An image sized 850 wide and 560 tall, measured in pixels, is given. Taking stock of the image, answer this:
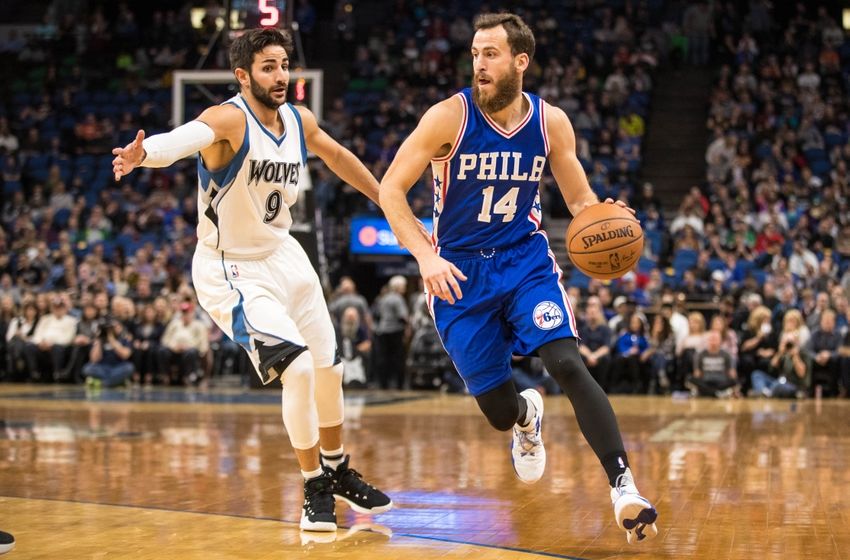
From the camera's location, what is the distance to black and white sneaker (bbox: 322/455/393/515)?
5.69 meters

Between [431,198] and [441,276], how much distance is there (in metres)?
14.9

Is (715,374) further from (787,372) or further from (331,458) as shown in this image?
(331,458)

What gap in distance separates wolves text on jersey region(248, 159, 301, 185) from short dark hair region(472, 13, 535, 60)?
3.41ft

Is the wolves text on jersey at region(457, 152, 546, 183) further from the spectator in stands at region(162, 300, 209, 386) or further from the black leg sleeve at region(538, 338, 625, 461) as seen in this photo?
the spectator in stands at region(162, 300, 209, 386)

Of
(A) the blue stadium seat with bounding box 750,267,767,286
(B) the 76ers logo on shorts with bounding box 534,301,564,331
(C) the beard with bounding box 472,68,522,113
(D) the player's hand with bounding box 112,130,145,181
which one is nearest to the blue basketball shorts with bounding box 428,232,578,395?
(B) the 76ers logo on shorts with bounding box 534,301,564,331

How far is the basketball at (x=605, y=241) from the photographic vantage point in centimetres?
518

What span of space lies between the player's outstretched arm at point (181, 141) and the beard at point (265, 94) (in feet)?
0.44

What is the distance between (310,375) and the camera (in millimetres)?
5301

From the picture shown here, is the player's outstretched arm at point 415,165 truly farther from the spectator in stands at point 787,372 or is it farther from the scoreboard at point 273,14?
the spectator in stands at point 787,372

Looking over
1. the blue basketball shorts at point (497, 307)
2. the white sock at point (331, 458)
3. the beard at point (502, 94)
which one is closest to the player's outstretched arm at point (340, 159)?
the blue basketball shorts at point (497, 307)

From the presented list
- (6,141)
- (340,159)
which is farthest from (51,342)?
(340,159)

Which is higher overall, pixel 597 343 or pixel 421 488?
pixel 597 343

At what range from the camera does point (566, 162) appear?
539cm

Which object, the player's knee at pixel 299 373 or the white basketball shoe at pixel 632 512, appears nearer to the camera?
the white basketball shoe at pixel 632 512
